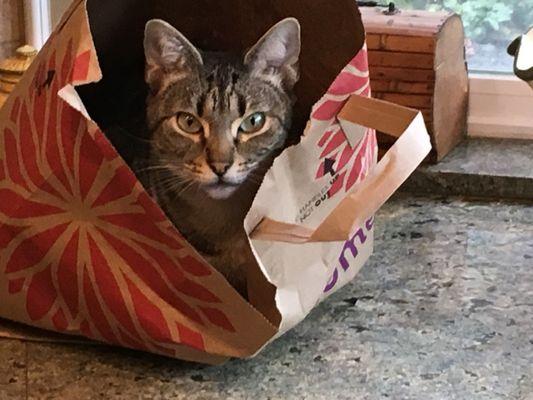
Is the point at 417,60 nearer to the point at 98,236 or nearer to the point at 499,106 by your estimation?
the point at 499,106

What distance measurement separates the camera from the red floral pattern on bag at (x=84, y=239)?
0.80 meters

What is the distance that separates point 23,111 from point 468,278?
1.86ft

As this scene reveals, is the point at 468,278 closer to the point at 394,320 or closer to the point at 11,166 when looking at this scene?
the point at 394,320

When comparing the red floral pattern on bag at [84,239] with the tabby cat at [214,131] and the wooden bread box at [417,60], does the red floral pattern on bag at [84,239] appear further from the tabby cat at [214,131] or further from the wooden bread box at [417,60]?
the wooden bread box at [417,60]

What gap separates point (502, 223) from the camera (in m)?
1.29

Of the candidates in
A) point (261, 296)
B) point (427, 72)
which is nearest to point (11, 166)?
point (261, 296)

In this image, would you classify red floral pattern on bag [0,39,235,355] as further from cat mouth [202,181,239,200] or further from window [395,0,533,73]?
window [395,0,533,73]

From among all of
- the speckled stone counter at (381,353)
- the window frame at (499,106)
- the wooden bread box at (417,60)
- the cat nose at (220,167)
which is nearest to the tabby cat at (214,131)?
the cat nose at (220,167)

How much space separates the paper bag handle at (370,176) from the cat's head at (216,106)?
0.10 metres

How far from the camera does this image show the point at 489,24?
1.55 meters

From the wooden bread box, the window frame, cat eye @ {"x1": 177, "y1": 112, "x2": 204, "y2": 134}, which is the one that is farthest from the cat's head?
the window frame

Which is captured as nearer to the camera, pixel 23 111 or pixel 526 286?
pixel 23 111

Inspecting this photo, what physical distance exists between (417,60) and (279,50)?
0.42 meters

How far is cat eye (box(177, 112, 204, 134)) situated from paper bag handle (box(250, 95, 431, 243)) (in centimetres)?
15
